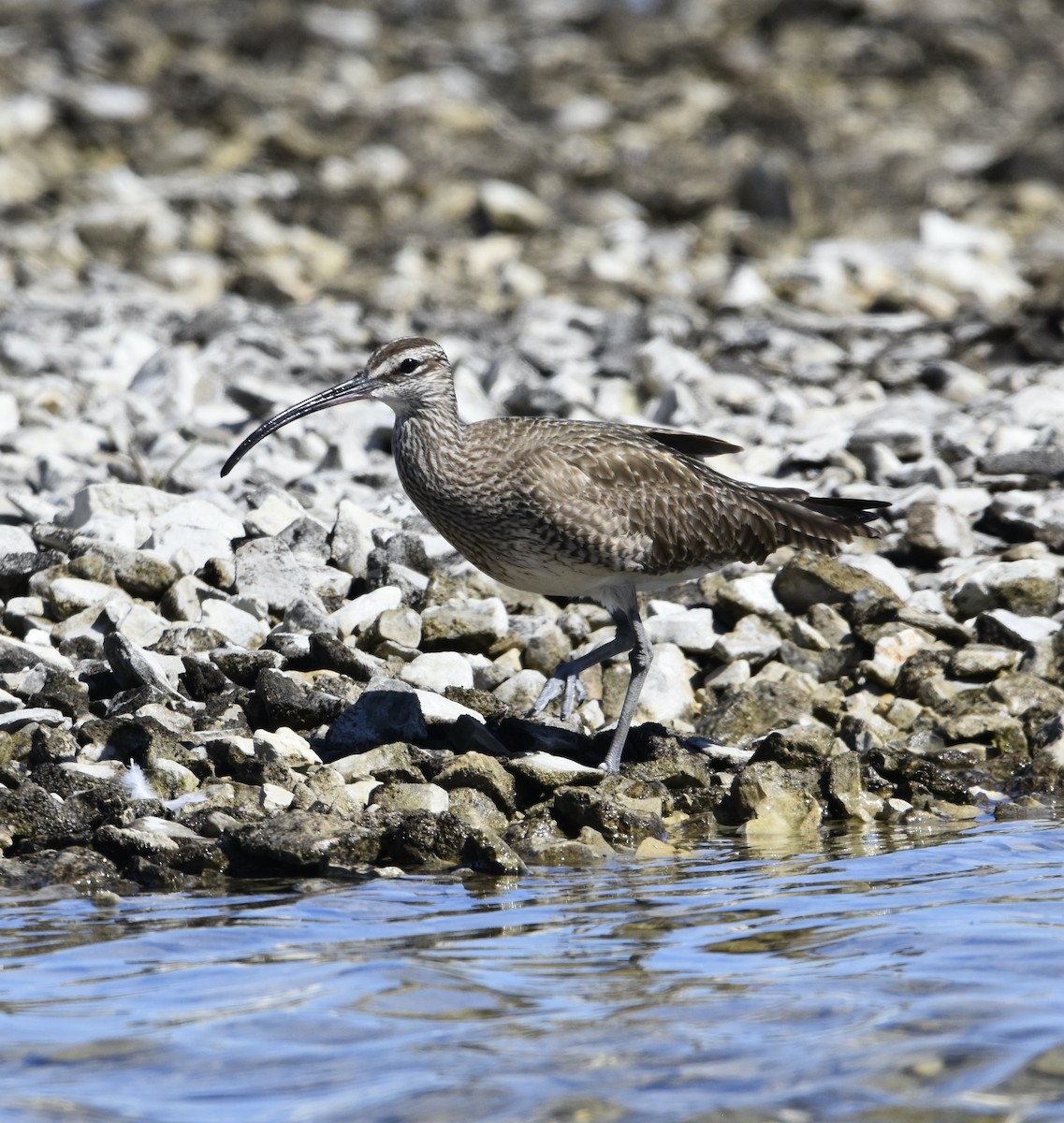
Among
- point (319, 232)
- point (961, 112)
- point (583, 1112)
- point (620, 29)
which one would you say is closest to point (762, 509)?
point (583, 1112)

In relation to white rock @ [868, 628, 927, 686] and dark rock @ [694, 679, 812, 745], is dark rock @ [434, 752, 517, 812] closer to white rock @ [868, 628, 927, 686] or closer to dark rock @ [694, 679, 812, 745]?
dark rock @ [694, 679, 812, 745]

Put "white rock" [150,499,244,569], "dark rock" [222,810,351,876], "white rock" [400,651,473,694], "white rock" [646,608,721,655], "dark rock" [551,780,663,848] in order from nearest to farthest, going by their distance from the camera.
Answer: "dark rock" [222,810,351,876], "dark rock" [551,780,663,848], "white rock" [400,651,473,694], "white rock" [646,608,721,655], "white rock" [150,499,244,569]

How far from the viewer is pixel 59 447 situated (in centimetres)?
1184

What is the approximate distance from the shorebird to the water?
6.03ft

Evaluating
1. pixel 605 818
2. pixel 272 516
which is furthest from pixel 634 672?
pixel 272 516

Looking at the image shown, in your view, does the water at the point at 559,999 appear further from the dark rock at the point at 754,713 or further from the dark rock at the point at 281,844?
the dark rock at the point at 754,713

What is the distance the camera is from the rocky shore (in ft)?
24.9

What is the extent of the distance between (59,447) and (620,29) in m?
18.5

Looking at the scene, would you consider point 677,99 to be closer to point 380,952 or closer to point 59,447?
point 59,447

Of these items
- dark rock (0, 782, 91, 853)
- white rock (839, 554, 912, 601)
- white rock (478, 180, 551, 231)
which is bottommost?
dark rock (0, 782, 91, 853)

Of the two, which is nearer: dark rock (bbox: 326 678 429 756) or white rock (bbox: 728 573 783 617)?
dark rock (bbox: 326 678 429 756)

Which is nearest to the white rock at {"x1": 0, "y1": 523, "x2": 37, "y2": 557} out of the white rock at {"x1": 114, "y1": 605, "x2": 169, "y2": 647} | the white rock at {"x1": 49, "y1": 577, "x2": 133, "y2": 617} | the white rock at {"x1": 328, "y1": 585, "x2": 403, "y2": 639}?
the white rock at {"x1": 49, "y1": 577, "x2": 133, "y2": 617}

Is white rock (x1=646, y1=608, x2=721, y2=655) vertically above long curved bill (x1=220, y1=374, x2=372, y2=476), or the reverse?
long curved bill (x1=220, y1=374, x2=372, y2=476)

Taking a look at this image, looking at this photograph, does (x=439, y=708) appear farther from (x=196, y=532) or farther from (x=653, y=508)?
(x=196, y=532)
